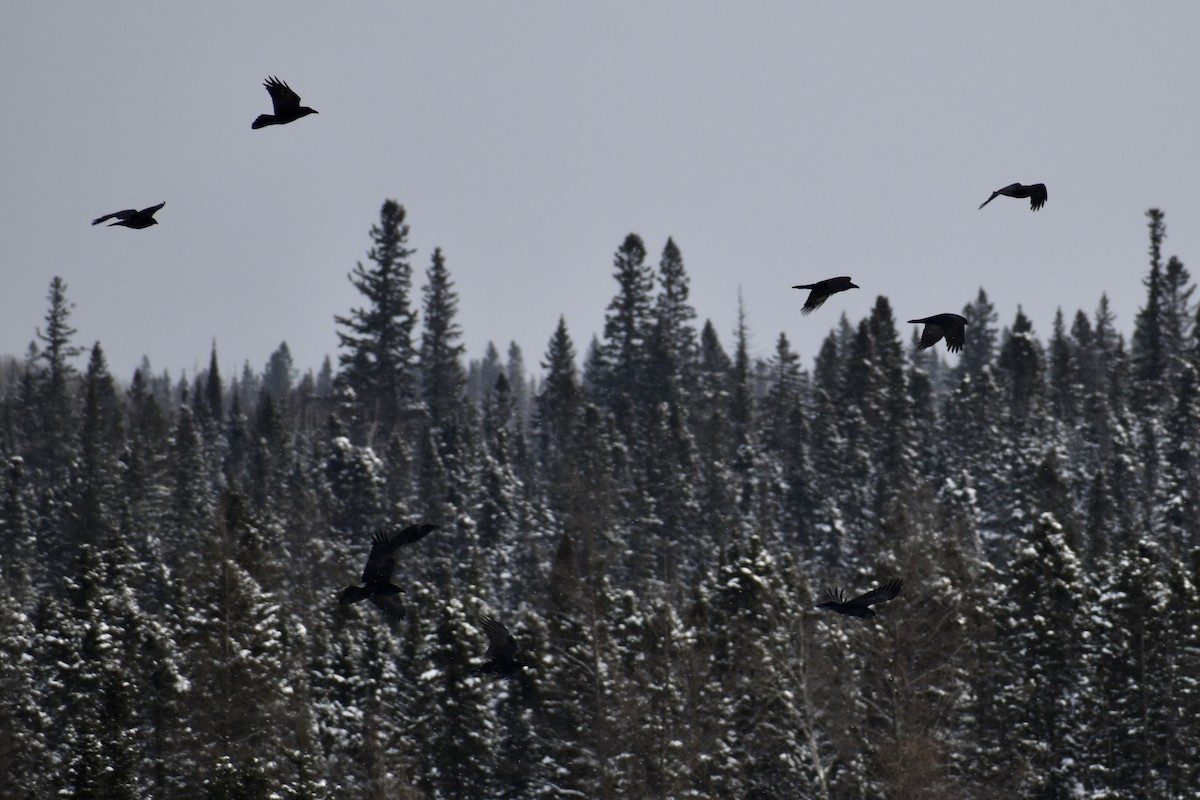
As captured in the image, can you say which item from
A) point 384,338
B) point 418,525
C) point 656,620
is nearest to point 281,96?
point 418,525

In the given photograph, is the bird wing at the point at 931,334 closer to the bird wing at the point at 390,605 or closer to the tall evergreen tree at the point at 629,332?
the bird wing at the point at 390,605

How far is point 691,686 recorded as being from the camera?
42.5 meters

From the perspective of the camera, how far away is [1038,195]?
54.0 ft

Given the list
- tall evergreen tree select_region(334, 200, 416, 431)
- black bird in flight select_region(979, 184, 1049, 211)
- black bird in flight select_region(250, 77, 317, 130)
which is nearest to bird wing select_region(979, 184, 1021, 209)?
black bird in flight select_region(979, 184, 1049, 211)

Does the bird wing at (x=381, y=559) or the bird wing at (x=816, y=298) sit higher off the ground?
the bird wing at (x=816, y=298)

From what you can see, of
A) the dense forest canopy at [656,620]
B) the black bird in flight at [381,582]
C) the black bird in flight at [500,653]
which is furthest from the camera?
the dense forest canopy at [656,620]

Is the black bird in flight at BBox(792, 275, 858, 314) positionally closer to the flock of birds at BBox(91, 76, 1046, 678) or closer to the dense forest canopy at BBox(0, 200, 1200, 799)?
the flock of birds at BBox(91, 76, 1046, 678)

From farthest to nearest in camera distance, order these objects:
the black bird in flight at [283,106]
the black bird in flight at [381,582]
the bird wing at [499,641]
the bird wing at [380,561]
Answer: the bird wing at [499,641]
the bird wing at [380,561]
the black bird in flight at [381,582]
the black bird in flight at [283,106]

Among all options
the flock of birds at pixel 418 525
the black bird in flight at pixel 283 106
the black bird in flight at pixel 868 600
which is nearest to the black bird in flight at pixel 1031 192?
the flock of birds at pixel 418 525

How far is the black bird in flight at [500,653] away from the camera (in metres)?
19.3

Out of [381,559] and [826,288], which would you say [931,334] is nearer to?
[826,288]

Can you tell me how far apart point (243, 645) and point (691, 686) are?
40.7 feet

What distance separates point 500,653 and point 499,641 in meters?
0.49

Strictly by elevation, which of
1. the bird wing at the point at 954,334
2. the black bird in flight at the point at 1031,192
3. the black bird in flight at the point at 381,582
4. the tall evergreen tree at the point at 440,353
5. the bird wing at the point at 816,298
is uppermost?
the tall evergreen tree at the point at 440,353
